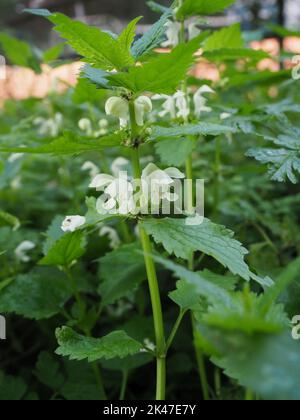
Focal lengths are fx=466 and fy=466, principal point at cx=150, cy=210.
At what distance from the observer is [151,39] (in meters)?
0.73

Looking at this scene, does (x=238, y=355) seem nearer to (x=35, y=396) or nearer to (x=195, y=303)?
(x=195, y=303)

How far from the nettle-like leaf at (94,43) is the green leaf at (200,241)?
258mm

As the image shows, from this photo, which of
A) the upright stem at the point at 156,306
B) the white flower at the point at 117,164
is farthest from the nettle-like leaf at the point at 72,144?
the white flower at the point at 117,164

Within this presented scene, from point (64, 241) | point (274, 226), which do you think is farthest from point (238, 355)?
point (274, 226)

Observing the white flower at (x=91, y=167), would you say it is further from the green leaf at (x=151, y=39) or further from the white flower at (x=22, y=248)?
the green leaf at (x=151, y=39)

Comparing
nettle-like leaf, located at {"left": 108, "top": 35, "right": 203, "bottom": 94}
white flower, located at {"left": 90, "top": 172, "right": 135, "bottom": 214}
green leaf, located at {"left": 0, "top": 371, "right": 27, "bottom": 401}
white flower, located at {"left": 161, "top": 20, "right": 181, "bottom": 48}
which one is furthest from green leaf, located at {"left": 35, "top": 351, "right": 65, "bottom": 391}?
white flower, located at {"left": 161, "top": 20, "right": 181, "bottom": 48}

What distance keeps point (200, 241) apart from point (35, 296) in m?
0.50

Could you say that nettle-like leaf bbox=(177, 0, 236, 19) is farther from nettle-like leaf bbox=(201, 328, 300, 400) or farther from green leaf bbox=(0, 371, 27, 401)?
green leaf bbox=(0, 371, 27, 401)

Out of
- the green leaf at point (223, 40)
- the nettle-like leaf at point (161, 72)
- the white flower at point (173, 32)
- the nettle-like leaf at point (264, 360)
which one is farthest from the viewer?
the green leaf at point (223, 40)

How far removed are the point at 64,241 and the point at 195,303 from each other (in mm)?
270

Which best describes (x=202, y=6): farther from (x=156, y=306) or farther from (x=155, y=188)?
(x=156, y=306)

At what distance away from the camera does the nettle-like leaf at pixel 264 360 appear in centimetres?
45

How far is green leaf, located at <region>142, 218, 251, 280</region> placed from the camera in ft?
2.28

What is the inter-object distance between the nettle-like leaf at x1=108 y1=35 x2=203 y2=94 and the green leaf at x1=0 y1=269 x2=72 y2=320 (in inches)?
21.5
